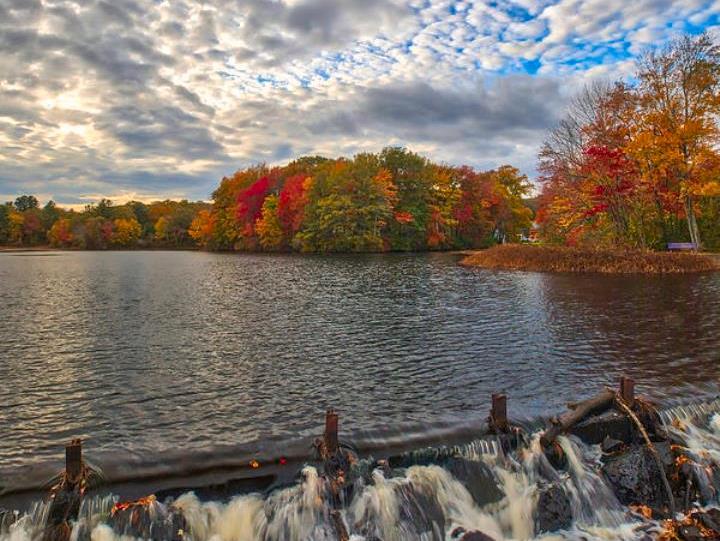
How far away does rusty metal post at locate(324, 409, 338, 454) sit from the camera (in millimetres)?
7469

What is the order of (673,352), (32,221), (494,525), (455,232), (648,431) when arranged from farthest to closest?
(32,221) → (455,232) → (673,352) → (648,431) → (494,525)

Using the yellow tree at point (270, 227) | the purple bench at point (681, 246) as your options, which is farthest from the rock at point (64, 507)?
the yellow tree at point (270, 227)

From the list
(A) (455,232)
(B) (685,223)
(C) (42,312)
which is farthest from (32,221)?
(B) (685,223)

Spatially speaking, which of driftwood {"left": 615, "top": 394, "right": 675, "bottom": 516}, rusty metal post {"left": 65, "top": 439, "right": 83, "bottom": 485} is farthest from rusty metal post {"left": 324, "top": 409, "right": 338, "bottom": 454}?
driftwood {"left": 615, "top": 394, "right": 675, "bottom": 516}

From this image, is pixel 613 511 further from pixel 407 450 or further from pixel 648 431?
pixel 407 450

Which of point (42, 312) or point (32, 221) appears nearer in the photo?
point (42, 312)

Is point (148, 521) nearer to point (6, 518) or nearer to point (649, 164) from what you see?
point (6, 518)

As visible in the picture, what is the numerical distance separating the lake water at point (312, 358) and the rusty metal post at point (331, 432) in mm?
1351

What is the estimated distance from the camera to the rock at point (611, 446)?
28.2 ft

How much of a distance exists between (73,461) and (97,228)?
12866 centimetres

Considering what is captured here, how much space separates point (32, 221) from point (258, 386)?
14473 centimetres

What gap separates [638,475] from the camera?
26.3 ft

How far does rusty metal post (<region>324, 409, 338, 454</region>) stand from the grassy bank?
33964 mm

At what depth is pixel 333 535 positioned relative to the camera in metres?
6.71
